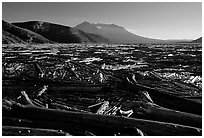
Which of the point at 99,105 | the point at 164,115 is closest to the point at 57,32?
the point at 99,105

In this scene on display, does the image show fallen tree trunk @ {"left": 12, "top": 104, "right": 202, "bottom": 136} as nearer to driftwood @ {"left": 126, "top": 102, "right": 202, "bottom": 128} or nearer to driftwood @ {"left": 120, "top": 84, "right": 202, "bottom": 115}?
driftwood @ {"left": 126, "top": 102, "right": 202, "bottom": 128}

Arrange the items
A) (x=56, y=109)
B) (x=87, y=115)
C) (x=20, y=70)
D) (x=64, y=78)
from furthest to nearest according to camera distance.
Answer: (x=20, y=70) → (x=64, y=78) → (x=56, y=109) → (x=87, y=115)

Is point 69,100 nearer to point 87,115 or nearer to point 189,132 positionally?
point 87,115

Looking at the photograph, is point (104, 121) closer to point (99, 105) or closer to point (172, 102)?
point (99, 105)

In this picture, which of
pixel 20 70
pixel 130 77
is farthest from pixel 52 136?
pixel 20 70

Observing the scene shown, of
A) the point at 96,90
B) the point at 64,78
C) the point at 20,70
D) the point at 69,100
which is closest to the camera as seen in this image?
the point at 69,100

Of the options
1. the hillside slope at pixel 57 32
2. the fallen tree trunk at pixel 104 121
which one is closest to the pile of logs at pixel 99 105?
the fallen tree trunk at pixel 104 121

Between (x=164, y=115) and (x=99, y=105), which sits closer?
(x=164, y=115)

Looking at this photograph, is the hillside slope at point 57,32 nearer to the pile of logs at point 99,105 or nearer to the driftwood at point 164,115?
the pile of logs at point 99,105
